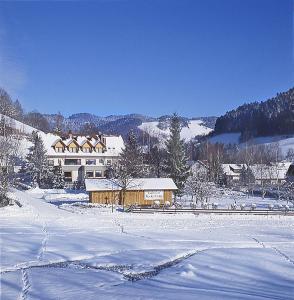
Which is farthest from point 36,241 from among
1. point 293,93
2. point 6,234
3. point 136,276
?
point 293,93

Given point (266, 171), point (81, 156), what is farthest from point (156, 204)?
point (266, 171)

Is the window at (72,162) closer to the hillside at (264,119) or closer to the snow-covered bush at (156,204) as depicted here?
the snow-covered bush at (156,204)

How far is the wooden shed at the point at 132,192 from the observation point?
44.0 metres

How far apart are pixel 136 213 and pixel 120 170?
302 inches

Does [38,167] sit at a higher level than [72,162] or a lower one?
lower

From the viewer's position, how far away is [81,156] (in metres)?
71.8

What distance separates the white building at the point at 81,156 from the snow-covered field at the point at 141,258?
111 ft

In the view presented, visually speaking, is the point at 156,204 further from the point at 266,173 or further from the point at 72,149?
the point at 266,173

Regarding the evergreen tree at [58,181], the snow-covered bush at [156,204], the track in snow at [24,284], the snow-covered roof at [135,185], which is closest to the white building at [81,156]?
the evergreen tree at [58,181]

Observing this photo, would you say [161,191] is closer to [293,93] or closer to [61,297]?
[61,297]

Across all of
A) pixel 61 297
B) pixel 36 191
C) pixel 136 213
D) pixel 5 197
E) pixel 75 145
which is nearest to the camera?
pixel 61 297

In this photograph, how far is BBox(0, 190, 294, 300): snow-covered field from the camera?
49.1ft

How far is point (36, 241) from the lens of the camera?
2439 centimetres

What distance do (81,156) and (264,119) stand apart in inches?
4049
